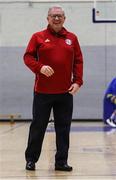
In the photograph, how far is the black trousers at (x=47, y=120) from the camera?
Result: 5.90 metres

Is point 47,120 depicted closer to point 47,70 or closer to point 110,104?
point 47,70

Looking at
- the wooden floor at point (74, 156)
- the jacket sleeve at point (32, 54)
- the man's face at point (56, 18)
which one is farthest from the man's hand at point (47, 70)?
the wooden floor at point (74, 156)

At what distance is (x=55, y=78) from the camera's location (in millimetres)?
5828

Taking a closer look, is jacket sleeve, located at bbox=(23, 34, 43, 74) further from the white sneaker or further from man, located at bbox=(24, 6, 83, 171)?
the white sneaker

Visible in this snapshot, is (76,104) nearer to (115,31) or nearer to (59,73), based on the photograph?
(115,31)

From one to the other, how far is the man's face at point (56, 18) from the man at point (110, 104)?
23.9ft

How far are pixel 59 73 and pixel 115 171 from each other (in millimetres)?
1297

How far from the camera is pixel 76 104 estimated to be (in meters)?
14.1

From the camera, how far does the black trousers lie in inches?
232


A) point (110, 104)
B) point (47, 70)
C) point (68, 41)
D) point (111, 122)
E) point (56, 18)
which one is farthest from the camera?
point (110, 104)

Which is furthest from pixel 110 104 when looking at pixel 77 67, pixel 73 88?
pixel 73 88

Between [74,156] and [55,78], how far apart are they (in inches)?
68.7

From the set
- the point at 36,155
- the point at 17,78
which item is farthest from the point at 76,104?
the point at 36,155

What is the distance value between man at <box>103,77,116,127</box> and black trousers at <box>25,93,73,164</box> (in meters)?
6.94
